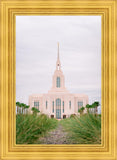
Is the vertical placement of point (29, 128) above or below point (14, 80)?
below

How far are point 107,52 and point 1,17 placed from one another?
1.30 metres

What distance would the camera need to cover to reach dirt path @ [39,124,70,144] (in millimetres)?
2723

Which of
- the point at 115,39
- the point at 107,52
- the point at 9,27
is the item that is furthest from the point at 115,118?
the point at 9,27

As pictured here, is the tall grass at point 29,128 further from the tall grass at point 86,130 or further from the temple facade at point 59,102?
the temple facade at point 59,102

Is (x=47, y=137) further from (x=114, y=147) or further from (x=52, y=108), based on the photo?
(x=52, y=108)

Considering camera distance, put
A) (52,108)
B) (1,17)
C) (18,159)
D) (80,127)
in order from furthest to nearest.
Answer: (52,108) < (80,127) < (1,17) < (18,159)

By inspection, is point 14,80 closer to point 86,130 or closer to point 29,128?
point 29,128

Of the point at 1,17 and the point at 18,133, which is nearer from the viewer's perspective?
the point at 1,17

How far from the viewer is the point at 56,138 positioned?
9.30 ft

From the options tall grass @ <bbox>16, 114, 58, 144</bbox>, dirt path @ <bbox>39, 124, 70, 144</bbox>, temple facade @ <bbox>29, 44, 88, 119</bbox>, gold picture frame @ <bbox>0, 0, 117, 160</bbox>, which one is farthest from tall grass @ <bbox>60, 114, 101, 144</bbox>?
temple facade @ <bbox>29, 44, 88, 119</bbox>

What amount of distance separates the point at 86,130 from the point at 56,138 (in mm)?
459

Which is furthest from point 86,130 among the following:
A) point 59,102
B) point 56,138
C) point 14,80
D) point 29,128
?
point 59,102

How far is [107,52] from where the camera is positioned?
233cm

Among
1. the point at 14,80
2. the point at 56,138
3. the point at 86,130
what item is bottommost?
the point at 56,138
